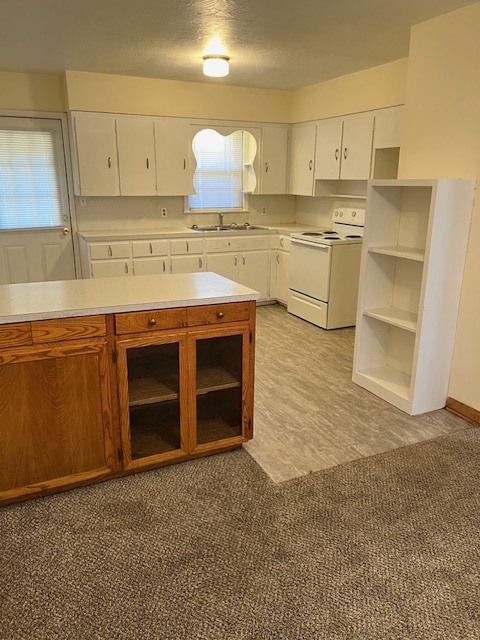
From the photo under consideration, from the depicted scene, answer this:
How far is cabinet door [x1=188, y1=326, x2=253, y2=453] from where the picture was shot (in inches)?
96.2

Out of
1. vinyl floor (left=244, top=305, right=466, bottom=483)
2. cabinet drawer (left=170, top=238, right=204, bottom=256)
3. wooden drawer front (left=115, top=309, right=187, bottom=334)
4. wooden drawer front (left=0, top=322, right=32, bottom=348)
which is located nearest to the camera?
wooden drawer front (left=0, top=322, right=32, bottom=348)

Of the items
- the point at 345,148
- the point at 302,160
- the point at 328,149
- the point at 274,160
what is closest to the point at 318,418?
the point at 345,148

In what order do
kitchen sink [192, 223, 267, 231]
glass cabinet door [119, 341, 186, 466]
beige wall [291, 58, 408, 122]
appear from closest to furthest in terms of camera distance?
glass cabinet door [119, 341, 186, 466] → beige wall [291, 58, 408, 122] → kitchen sink [192, 223, 267, 231]

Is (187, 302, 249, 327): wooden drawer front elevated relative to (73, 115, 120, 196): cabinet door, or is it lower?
lower

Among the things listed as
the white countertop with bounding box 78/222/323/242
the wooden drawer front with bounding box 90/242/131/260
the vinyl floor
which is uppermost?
the white countertop with bounding box 78/222/323/242

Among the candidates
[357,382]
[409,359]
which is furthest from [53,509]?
[409,359]

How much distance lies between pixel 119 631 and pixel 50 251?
4471mm

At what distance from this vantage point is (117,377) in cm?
225

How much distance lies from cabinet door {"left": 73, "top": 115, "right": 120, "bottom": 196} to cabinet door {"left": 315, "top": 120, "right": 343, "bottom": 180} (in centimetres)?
221

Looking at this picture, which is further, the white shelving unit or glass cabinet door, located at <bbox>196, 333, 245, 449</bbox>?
the white shelving unit

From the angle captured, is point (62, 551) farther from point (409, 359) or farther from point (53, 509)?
point (409, 359)

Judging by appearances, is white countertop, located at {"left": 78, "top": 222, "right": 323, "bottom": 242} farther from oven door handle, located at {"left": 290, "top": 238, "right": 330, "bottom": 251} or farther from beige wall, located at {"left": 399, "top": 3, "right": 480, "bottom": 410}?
beige wall, located at {"left": 399, "top": 3, "right": 480, "bottom": 410}

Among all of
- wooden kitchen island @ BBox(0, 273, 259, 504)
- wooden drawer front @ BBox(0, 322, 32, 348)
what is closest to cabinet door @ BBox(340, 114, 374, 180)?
wooden kitchen island @ BBox(0, 273, 259, 504)

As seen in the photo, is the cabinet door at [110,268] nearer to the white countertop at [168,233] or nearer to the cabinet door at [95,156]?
the white countertop at [168,233]
